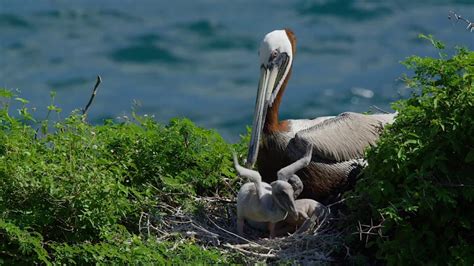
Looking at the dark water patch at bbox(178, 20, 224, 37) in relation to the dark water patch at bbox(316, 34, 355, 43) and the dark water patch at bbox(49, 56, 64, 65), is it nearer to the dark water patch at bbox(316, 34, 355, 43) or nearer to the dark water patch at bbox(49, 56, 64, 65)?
the dark water patch at bbox(316, 34, 355, 43)

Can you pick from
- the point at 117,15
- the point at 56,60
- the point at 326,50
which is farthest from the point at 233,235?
the point at 117,15

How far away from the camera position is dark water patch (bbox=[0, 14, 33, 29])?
2445cm

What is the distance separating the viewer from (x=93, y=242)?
26.5 ft

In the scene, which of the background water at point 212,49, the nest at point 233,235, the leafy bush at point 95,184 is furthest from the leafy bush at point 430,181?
the background water at point 212,49

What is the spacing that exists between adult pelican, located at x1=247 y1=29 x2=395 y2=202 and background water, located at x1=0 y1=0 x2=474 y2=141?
11.2 metres

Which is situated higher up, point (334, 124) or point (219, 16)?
point (334, 124)

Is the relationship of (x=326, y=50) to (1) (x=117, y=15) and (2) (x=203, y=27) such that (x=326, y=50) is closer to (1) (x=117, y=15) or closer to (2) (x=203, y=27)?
(2) (x=203, y=27)

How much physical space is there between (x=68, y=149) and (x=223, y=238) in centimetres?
101

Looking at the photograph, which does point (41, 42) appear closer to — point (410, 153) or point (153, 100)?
point (153, 100)

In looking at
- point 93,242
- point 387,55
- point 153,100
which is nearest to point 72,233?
point 93,242

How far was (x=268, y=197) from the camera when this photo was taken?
823cm

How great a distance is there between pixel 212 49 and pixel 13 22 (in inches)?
132

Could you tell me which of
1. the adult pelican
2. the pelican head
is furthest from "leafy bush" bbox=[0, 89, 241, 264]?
the pelican head

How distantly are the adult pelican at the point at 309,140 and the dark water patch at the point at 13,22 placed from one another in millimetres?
Answer: 15707
